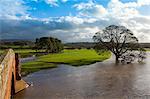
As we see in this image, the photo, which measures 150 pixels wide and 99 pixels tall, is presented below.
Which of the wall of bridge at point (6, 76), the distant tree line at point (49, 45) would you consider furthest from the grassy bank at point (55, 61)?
the distant tree line at point (49, 45)

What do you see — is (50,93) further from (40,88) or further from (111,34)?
(111,34)

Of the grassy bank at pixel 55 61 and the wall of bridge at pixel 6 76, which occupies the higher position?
the wall of bridge at pixel 6 76

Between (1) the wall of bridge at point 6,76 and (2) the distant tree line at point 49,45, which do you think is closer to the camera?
(1) the wall of bridge at point 6,76

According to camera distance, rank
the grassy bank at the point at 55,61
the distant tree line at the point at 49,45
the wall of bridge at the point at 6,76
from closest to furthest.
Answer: the wall of bridge at the point at 6,76 → the grassy bank at the point at 55,61 → the distant tree line at the point at 49,45

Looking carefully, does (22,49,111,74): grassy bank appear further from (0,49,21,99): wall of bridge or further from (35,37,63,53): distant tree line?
(35,37,63,53): distant tree line

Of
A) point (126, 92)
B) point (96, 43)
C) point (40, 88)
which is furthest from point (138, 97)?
point (96, 43)

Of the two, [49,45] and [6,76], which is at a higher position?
[6,76]

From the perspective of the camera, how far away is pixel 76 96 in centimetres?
2623

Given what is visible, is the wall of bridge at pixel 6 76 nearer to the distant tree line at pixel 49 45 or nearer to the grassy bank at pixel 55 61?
the grassy bank at pixel 55 61

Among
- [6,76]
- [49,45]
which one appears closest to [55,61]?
[49,45]

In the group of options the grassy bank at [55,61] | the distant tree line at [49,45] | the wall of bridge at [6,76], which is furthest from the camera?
the distant tree line at [49,45]

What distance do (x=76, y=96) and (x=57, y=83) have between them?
8.98 meters

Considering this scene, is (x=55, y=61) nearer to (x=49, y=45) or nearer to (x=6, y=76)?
(x=49, y=45)

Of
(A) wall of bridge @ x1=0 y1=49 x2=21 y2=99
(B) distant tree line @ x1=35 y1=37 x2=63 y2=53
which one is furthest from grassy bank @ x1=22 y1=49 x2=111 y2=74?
(B) distant tree line @ x1=35 y1=37 x2=63 y2=53
